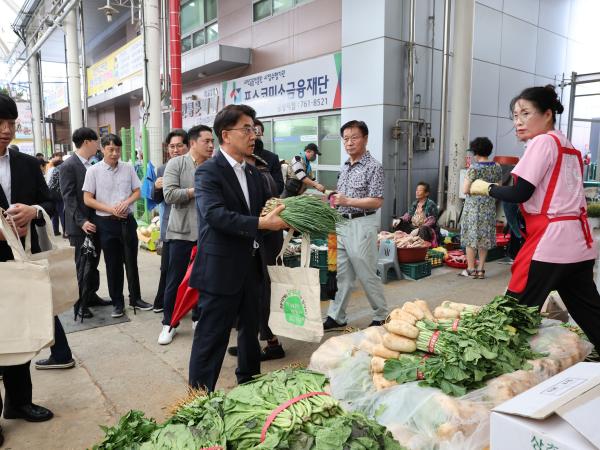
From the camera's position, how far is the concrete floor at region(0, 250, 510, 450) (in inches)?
107

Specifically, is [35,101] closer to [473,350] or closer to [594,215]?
[594,215]

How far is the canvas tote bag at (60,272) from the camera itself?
8.64 ft

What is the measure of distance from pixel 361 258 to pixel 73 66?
1480 centimetres

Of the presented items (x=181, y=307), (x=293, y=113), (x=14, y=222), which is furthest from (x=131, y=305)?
(x=293, y=113)

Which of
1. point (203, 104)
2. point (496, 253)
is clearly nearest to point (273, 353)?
point (496, 253)

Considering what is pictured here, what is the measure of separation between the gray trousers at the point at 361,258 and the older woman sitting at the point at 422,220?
292cm

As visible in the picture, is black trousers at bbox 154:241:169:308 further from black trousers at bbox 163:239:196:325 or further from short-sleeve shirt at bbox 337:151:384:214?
short-sleeve shirt at bbox 337:151:384:214

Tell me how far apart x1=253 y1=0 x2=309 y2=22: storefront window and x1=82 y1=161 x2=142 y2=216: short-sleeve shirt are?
7.08m

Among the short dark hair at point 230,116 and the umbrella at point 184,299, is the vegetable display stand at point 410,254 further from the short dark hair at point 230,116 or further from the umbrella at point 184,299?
the short dark hair at point 230,116

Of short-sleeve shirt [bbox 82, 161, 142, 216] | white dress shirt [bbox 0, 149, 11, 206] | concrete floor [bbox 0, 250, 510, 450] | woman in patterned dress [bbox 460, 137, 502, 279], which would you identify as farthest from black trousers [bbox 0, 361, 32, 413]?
woman in patterned dress [bbox 460, 137, 502, 279]

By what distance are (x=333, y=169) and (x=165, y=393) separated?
705 centimetres

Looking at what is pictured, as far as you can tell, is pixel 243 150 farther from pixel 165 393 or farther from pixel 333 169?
pixel 333 169

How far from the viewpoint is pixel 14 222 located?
100 inches

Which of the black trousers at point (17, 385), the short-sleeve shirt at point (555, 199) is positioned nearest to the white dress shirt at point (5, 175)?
the black trousers at point (17, 385)
